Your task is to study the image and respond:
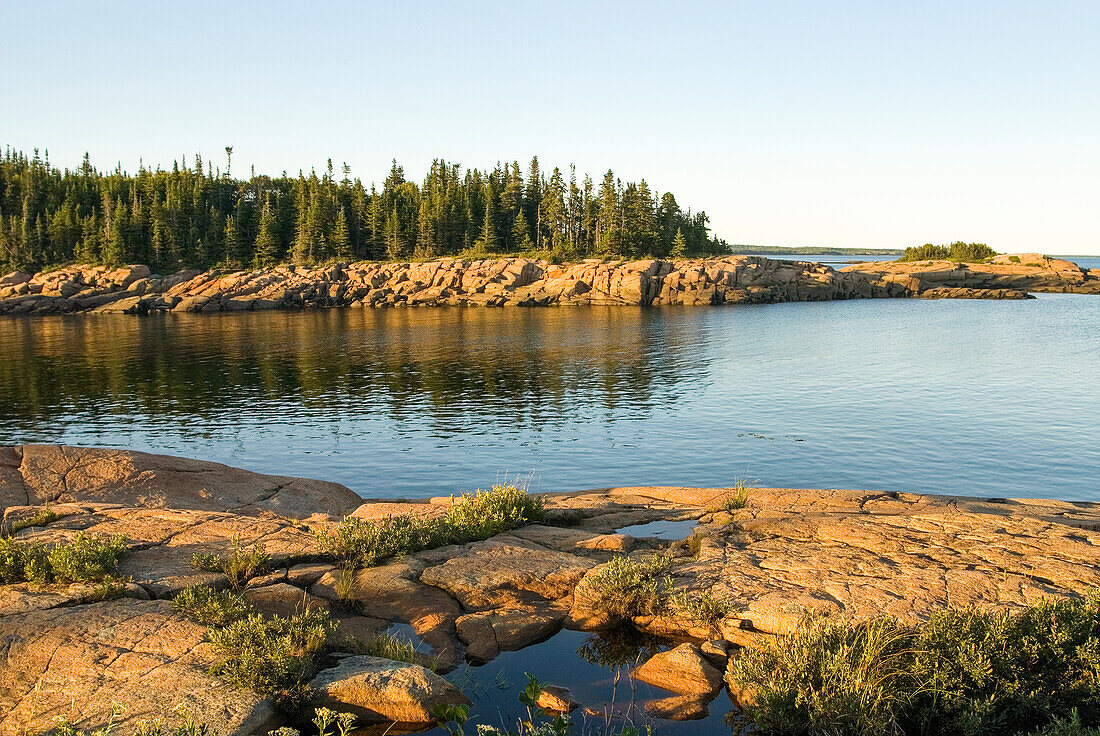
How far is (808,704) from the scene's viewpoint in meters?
8.05

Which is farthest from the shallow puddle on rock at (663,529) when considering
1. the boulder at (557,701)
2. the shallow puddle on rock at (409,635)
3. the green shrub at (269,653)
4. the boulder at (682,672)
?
the green shrub at (269,653)

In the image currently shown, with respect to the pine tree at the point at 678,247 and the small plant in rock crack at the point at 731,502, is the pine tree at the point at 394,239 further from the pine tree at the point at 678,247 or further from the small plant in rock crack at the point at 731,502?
the small plant in rock crack at the point at 731,502

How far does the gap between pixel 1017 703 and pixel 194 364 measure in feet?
186

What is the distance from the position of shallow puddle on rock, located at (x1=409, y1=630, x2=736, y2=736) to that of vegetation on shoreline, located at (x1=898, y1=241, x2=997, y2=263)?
160 metres

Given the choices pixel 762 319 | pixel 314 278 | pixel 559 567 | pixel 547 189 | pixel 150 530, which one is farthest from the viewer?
pixel 547 189

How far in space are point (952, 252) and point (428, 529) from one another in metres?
167

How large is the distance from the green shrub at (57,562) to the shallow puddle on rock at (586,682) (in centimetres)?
564

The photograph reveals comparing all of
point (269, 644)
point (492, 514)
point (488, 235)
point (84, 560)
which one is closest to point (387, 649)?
point (269, 644)

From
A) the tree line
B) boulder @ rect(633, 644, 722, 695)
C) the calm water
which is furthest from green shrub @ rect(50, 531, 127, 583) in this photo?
the tree line

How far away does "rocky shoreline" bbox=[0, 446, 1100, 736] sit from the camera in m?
8.52

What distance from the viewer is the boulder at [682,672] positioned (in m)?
9.33

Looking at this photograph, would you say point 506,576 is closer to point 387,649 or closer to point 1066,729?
point 387,649

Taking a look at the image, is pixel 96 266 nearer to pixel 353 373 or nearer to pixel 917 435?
pixel 353 373

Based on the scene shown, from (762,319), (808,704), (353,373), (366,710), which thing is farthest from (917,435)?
(762,319)
